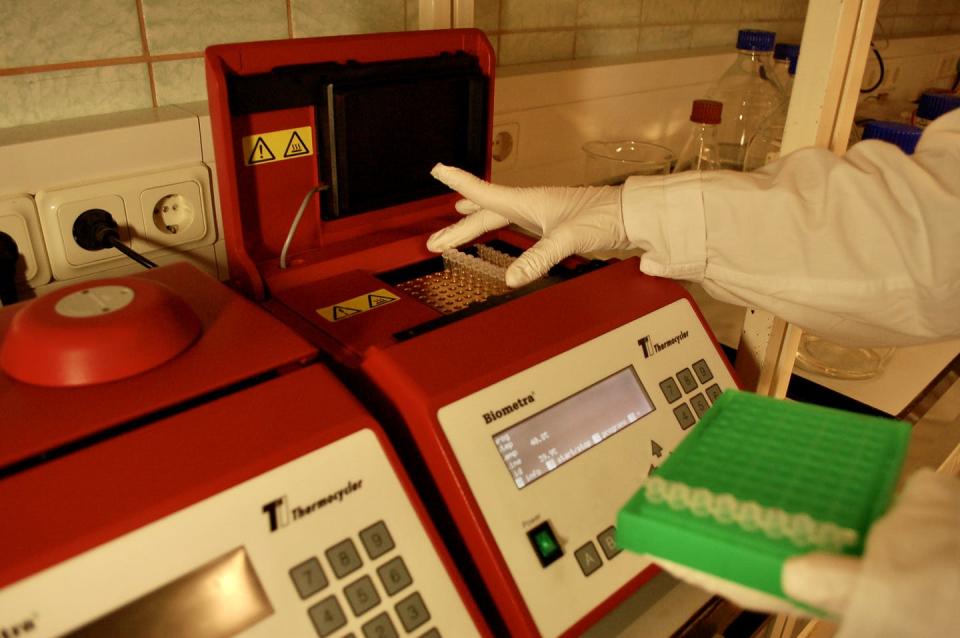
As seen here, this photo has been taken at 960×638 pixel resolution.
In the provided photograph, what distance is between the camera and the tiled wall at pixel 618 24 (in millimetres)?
1288

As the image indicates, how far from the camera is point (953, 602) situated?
1.33ft

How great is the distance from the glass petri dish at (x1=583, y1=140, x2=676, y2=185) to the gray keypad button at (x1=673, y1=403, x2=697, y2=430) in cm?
80

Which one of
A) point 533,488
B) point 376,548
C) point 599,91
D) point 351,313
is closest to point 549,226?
point 351,313

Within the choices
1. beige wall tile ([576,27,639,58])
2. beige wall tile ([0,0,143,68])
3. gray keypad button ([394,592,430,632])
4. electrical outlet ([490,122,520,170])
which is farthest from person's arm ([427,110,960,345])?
beige wall tile ([576,27,639,58])

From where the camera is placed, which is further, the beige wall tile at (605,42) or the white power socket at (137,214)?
the beige wall tile at (605,42)

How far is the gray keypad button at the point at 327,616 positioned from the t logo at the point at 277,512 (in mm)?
58

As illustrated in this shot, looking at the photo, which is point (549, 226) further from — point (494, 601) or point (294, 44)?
point (494, 601)

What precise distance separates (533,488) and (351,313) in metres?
0.27

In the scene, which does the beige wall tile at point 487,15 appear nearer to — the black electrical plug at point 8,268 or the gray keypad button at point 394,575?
the black electrical plug at point 8,268

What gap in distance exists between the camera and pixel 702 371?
2.48 ft

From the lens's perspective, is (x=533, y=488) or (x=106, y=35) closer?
(x=533, y=488)

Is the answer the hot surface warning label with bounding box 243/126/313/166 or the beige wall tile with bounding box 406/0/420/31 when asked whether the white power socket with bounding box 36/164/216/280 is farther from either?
the beige wall tile with bounding box 406/0/420/31

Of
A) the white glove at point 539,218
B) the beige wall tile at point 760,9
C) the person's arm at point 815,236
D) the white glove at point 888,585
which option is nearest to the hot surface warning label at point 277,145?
the white glove at point 539,218

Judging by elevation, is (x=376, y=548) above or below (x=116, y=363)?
below
